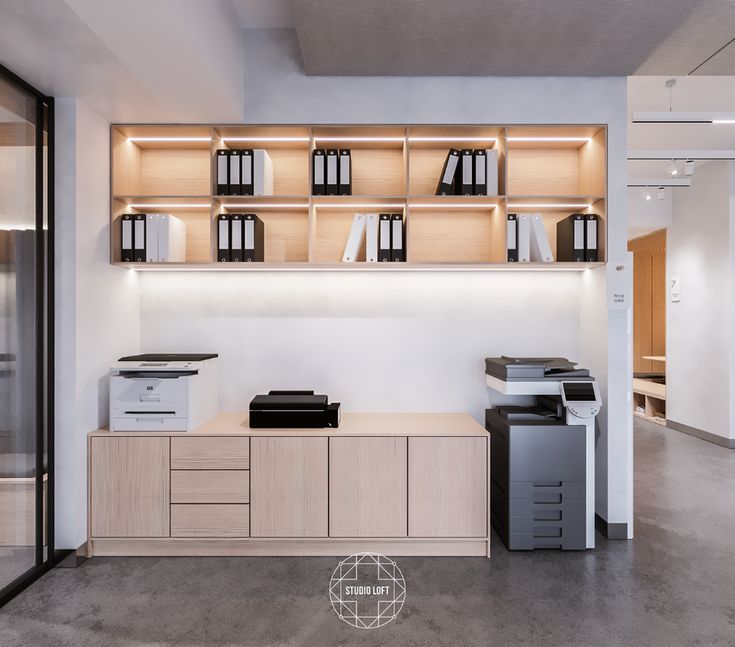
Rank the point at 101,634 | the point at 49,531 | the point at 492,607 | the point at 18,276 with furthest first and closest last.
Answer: the point at 49,531 < the point at 18,276 < the point at 492,607 < the point at 101,634

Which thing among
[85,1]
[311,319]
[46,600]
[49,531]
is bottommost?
[46,600]

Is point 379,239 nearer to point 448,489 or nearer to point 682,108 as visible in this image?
point 448,489

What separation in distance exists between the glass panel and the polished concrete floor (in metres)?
0.32

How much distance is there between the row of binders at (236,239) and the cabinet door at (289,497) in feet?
3.98

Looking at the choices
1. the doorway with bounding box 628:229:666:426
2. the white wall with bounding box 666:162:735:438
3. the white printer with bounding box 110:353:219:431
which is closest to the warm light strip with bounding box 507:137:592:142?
the white printer with bounding box 110:353:219:431

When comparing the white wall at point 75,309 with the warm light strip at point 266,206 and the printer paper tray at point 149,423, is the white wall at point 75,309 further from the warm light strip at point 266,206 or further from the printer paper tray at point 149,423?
the warm light strip at point 266,206

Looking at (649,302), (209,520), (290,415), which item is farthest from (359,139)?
(649,302)

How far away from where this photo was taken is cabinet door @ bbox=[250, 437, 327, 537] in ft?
8.97

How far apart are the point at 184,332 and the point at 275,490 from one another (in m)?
1.32

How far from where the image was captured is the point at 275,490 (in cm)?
274

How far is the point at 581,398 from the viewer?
109 inches

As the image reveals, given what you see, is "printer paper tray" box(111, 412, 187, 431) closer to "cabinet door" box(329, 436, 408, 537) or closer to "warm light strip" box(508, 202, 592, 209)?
"cabinet door" box(329, 436, 408, 537)

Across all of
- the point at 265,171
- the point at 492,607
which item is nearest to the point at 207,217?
the point at 265,171

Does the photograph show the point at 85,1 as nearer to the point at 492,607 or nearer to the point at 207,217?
the point at 207,217
